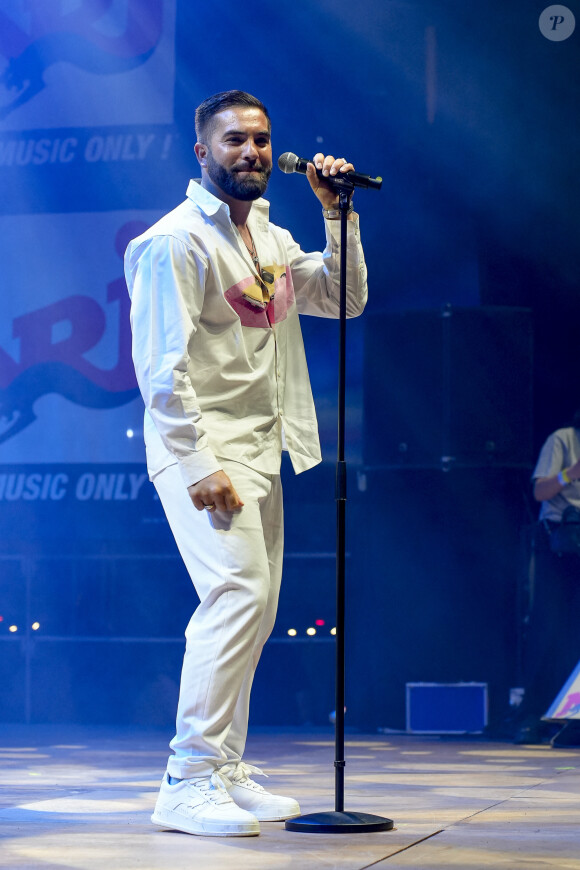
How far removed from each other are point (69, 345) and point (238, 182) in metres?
3.43

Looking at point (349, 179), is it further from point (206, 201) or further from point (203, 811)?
point (203, 811)

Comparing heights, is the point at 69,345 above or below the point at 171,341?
above

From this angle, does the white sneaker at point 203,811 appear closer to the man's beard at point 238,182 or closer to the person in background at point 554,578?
the man's beard at point 238,182

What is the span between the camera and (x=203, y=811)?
249 cm

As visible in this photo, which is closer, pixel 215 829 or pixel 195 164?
pixel 215 829

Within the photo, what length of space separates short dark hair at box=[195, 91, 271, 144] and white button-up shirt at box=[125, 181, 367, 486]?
0.41 feet

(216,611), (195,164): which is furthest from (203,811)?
(195,164)

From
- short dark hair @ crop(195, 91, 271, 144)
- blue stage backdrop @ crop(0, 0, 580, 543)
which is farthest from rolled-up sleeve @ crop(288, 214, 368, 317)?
blue stage backdrop @ crop(0, 0, 580, 543)

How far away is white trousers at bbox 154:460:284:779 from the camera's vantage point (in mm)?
2551

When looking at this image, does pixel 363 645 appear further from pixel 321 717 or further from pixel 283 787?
pixel 283 787

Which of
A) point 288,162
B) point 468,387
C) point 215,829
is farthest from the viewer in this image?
point 468,387

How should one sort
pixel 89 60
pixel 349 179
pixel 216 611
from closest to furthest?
1. pixel 216 611
2. pixel 349 179
3. pixel 89 60

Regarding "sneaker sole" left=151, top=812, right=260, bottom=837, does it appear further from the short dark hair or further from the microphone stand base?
the short dark hair

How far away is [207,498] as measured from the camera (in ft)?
8.38
